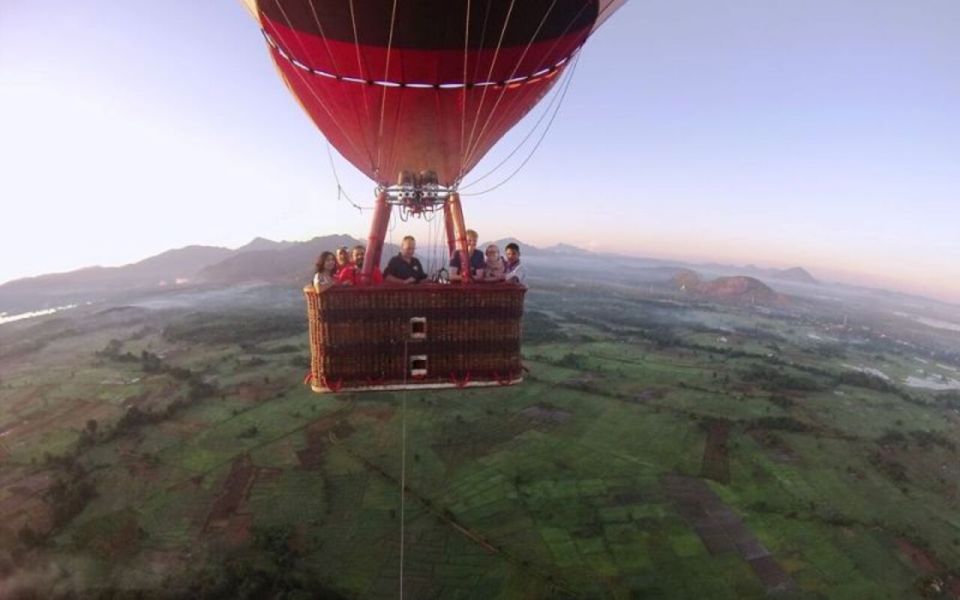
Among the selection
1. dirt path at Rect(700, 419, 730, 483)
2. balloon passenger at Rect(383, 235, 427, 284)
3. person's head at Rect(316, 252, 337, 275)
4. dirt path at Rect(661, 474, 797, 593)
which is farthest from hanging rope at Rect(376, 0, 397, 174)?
dirt path at Rect(700, 419, 730, 483)

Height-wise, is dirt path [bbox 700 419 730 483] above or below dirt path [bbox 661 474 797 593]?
above

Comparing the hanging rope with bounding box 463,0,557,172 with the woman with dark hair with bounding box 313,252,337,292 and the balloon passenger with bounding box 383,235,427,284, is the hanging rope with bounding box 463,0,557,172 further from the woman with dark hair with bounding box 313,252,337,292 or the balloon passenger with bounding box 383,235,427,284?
the woman with dark hair with bounding box 313,252,337,292

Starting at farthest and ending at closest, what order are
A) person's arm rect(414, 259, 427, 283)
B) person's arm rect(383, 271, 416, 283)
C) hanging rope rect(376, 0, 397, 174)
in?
1. person's arm rect(414, 259, 427, 283)
2. person's arm rect(383, 271, 416, 283)
3. hanging rope rect(376, 0, 397, 174)

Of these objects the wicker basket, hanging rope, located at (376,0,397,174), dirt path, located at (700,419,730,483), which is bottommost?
dirt path, located at (700,419,730,483)

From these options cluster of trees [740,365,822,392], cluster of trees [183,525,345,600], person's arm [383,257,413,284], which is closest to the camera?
person's arm [383,257,413,284]

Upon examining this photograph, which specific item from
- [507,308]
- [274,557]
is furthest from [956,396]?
[507,308]

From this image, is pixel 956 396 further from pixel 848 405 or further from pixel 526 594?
pixel 526 594

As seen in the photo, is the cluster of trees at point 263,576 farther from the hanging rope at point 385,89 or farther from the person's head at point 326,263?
the hanging rope at point 385,89

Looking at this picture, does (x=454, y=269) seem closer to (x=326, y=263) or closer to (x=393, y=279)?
(x=393, y=279)
